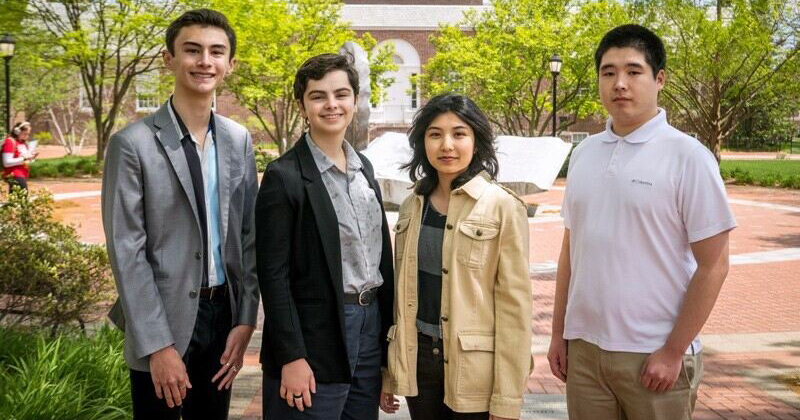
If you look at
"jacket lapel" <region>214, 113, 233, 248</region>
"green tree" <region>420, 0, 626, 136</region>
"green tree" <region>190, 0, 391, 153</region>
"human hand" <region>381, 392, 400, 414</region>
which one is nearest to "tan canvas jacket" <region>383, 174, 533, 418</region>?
"human hand" <region>381, 392, 400, 414</region>

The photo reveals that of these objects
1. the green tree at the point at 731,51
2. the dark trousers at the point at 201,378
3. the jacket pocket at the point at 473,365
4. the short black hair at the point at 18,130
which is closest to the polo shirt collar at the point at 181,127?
the dark trousers at the point at 201,378

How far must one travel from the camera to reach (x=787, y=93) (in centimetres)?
2528

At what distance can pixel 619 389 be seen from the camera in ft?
8.68

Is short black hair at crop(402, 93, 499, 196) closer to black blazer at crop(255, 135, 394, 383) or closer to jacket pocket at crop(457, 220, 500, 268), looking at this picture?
jacket pocket at crop(457, 220, 500, 268)

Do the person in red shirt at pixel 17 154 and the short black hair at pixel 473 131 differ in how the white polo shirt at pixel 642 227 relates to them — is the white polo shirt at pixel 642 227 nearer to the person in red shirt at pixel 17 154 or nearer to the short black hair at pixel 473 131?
the short black hair at pixel 473 131

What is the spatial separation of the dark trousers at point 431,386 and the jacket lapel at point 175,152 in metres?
0.94

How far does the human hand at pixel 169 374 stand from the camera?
102 inches

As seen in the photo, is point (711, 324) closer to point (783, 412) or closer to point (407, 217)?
point (783, 412)

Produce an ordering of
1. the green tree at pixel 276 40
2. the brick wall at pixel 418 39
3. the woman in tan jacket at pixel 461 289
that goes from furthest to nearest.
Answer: the brick wall at pixel 418 39, the green tree at pixel 276 40, the woman in tan jacket at pixel 461 289

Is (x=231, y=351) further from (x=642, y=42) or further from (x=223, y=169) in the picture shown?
(x=642, y=42)

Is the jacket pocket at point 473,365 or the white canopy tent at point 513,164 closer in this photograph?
the jacket pocket at point 473,365

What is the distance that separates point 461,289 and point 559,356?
0.59 metres

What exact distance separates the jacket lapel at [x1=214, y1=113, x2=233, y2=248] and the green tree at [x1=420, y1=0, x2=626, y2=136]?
80.8 ft

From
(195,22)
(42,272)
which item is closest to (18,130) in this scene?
(42,272)
